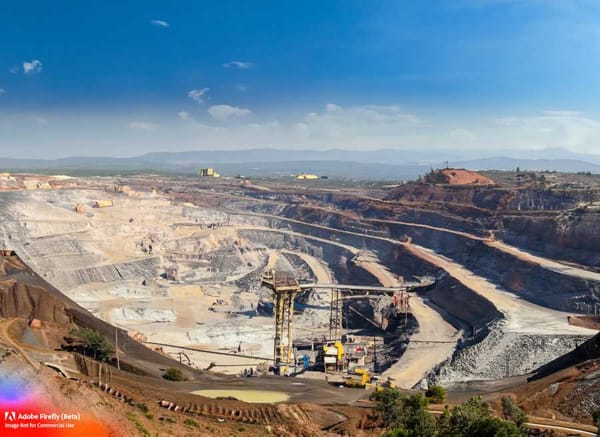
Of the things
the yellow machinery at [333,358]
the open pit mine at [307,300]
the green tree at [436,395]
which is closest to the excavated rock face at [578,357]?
the open pit mine at [307,300]

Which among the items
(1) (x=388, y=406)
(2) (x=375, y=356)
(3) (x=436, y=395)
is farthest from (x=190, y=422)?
(2) (x=375, y=356)

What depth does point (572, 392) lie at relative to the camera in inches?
1086

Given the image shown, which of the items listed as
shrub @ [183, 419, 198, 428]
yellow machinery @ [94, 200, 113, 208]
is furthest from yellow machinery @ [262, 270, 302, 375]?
yellow machinery @ [94, 200, 113, 208]

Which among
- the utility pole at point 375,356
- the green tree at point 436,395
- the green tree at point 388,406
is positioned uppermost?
the green tree at point 388,406

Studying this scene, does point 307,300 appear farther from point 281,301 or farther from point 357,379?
point 357,379

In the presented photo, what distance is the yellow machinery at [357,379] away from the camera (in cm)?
3538

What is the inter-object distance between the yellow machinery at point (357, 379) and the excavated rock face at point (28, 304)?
779 inches

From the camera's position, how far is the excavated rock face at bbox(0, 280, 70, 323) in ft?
121

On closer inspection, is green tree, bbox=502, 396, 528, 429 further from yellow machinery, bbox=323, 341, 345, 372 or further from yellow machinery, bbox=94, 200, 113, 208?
yellow machinery, bbox=94, 200, 113, 208

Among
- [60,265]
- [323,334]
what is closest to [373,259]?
[323,334]

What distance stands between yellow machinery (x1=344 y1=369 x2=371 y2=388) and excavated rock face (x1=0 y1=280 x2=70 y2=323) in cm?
1978

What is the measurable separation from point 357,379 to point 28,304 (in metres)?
22.8

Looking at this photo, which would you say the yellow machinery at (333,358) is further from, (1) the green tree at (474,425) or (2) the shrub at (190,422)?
(2) the shrub at (190,422)

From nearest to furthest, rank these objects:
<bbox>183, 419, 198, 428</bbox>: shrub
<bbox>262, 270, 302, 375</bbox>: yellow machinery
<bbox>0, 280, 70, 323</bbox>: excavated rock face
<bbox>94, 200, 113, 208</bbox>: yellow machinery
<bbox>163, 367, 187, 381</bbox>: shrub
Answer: <bbox>183, 419, 198, 428</bbox>: shrub → <bbox>163, 367, 187, 381</bbox>: shrub → <bbox>0, 280, 70, 323</bbox>: excavated rock face → <bbox>262, 270, 302, 375</bbox>: yellow machinery → <bbox>94, 200, 113, 208</bbox>: yellow machinery
